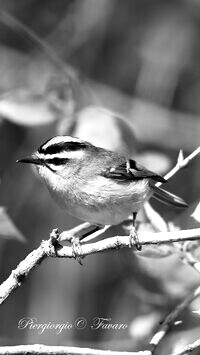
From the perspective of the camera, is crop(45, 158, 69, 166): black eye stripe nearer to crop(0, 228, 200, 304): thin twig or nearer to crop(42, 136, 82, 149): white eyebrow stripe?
crop(42, 136, 82, 149): white eyebrow stripe

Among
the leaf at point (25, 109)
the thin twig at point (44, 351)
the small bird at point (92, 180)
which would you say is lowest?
the thin twig at point (44, 351)

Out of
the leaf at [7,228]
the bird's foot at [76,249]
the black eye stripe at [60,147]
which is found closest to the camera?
the bird's foot at [76,249]

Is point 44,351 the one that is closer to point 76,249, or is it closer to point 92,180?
point 76,249

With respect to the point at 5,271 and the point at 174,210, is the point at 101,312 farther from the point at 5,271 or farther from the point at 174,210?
the point at 174,210

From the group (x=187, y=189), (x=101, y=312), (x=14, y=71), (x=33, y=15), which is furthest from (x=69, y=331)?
(x=33, y=15)

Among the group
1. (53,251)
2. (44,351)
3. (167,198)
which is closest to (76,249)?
(53,251)

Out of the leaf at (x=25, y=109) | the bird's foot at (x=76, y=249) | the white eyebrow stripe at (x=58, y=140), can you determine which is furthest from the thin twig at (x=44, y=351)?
the leaf at (x=25, y=109)

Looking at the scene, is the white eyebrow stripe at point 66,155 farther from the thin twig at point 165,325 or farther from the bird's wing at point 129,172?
the thin twig at point 165,325

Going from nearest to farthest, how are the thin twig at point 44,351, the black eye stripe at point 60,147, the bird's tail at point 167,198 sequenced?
1. the thin twig at point 44,351
2. the black eye stripe at point 60,147
3. the bird's tail at point 167,198

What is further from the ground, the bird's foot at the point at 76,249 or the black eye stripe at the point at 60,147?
the black eye stripe at the point at 60,147
